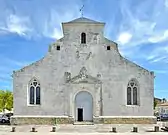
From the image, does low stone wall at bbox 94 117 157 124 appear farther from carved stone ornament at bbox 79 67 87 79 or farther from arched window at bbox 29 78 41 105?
arched window at bbox 29 78 41 105

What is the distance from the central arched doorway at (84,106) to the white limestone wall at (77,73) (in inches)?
29.4

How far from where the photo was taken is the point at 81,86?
4072 cm

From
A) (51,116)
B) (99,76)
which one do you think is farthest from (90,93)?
(51,116)

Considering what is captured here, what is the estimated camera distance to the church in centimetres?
4009

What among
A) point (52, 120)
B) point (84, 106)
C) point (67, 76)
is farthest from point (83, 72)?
point (52, 120)

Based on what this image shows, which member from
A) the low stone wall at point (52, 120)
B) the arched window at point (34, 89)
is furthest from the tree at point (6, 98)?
the low stone wall at point (52, 120)

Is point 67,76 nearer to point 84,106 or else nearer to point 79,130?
point 84,106

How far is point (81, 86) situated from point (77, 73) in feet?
5.04

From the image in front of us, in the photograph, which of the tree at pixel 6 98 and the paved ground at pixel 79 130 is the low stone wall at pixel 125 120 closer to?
the paved ground at pixel 79 130

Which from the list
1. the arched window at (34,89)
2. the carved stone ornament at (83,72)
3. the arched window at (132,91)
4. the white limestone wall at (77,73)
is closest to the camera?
the white limestone wall at (77,73)

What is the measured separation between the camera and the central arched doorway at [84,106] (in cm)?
4078

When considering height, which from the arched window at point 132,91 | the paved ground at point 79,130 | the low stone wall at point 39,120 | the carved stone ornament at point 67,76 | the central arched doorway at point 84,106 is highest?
the carved stone ornament at point 67,76

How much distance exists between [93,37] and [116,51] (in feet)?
10.2

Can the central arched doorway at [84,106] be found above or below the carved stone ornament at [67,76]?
below
